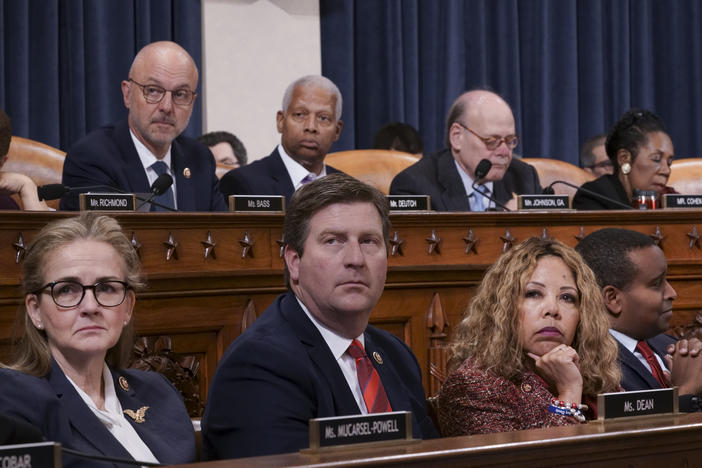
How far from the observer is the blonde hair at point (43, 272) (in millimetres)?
1853

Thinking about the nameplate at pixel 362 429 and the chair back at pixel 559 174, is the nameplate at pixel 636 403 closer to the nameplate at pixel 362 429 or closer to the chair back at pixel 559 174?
the nameplate at pixel 362 429

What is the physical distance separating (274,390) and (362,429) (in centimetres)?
48

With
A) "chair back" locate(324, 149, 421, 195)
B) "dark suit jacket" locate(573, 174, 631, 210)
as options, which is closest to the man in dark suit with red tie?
"dark suit jacket" locate(573, 174, 631, 210)

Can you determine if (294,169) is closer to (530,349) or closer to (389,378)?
(530,349)

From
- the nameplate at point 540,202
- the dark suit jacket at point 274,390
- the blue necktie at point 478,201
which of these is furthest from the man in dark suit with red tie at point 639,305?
the blue necktie at point 478,201

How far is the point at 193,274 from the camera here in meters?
2.79

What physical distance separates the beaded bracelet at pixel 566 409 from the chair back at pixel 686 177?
295 cm

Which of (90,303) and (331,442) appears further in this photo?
(90,303)

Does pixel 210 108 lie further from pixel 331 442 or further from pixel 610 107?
pixel 331 442

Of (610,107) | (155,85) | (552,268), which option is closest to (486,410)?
(552,268)

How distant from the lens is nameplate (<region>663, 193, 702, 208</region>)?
11.7ft

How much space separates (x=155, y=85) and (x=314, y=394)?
203 cm

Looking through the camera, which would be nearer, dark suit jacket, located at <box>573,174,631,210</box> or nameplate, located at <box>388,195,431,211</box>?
nameplate, located at <box>388,195,431,211</box>

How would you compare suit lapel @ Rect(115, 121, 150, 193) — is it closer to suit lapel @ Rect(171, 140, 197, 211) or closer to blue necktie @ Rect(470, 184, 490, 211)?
suit lapel @ Rect(171, 140, 197, 211)
